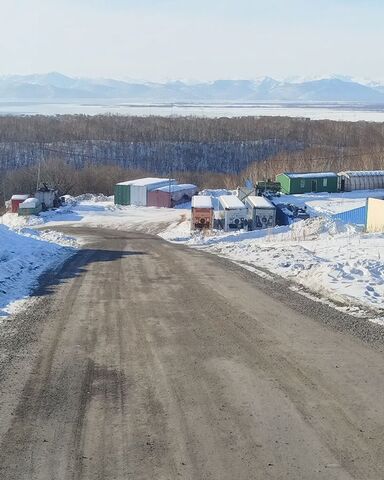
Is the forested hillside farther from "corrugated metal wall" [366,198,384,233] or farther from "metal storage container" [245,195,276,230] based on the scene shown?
"corrugated metal wall" [366,198,384,233]

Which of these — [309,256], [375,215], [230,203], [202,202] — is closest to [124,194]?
[202,202]

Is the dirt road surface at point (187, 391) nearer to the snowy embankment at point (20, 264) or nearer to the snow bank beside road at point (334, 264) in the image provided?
the snowy embankment at point (20, 264)

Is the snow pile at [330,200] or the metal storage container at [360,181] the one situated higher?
the metal storage container at [360,181]

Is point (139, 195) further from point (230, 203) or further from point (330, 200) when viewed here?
point (230, 203)

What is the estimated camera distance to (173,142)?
124 m

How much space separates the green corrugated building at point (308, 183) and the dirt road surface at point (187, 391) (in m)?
38.9

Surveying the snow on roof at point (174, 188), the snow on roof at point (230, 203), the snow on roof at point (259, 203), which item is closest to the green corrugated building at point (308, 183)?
the snow on roof at point (174, 188)

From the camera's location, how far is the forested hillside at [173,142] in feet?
366

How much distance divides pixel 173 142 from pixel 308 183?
247 feet

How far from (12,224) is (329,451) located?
1732 inches

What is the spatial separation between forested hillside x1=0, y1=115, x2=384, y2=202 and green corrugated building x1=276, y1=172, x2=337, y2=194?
43.8m

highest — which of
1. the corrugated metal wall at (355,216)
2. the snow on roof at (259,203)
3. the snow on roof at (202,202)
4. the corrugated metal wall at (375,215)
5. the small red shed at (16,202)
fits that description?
the corrugated metal wall at (375,215)

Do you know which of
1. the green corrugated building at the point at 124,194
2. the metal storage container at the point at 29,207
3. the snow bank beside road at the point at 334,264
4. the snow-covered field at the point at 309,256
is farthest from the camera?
the green corrugated building at the point at 124,194

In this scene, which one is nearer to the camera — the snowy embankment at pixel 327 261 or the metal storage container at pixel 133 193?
the snowy embankment at pixel 327 261
